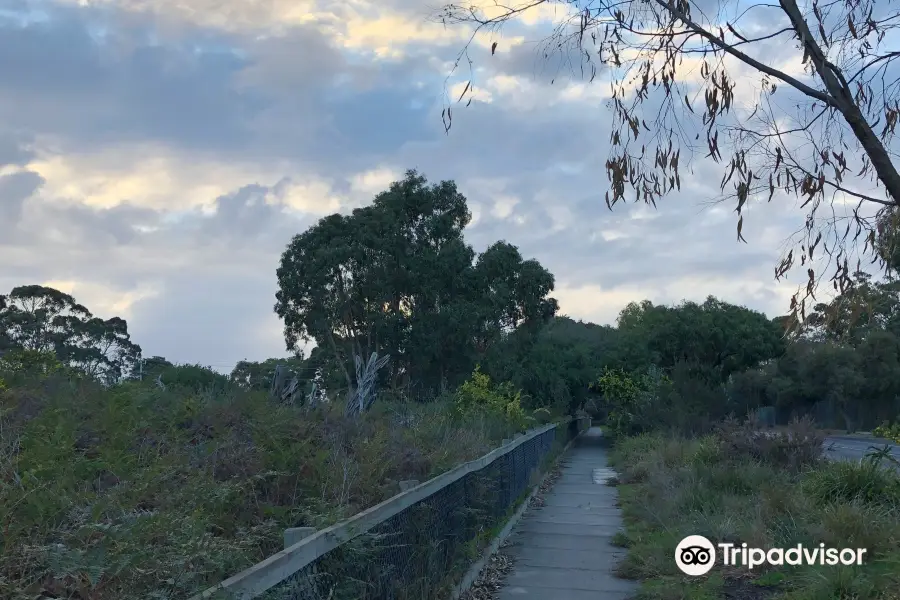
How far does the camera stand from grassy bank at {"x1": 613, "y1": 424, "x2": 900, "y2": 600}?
762 cm

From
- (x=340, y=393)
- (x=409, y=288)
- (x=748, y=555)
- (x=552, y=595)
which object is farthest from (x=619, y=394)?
(x=552, y=595)

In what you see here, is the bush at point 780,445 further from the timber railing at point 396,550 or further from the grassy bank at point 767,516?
the timber railing at point 396,550

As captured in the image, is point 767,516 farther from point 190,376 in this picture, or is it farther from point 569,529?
point 190,376

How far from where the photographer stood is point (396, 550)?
610cm

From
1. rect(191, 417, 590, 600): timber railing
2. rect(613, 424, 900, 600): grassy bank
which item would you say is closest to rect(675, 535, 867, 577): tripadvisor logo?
rect(613, 424, 900, 600): grassy bank

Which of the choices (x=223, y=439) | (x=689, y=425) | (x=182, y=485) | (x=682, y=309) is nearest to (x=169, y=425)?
(x=223, y=439)

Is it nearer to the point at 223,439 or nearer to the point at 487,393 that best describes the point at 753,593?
the point at 223,439

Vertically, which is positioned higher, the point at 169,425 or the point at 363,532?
the point at 169,425

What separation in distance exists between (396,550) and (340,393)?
1074 centimetres

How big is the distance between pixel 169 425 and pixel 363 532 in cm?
306

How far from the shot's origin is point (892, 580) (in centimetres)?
686

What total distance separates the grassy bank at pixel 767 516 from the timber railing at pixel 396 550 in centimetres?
189

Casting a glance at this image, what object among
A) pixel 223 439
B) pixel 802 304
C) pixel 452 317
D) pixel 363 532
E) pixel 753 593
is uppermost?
pixel 452 317

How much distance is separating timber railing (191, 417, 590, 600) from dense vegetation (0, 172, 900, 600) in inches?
12.7
